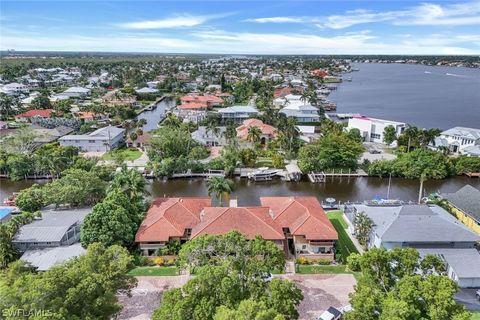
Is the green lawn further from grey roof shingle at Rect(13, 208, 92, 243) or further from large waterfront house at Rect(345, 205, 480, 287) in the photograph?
grey roof shingle at Rect(13, 208, 92, 243)

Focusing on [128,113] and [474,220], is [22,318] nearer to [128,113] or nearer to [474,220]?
[474,220]

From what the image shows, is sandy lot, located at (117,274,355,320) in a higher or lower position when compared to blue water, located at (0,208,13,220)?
lower

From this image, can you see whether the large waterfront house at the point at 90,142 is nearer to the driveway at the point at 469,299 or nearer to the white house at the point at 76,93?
the driveway at the point at 469,299

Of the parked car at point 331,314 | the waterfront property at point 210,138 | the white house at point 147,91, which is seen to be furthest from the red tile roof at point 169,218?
the white house at point 147,91

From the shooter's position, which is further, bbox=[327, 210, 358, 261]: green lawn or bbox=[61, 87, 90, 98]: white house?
bbox=[61, 87, 90, 98]: white house

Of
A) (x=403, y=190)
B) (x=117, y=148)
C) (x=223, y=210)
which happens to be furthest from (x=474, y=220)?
(x=117, y=148)

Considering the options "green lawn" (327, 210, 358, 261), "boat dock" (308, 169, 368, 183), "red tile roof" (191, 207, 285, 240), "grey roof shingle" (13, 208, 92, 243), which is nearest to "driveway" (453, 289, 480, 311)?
"green lawn" (327, 210, 358, 261)

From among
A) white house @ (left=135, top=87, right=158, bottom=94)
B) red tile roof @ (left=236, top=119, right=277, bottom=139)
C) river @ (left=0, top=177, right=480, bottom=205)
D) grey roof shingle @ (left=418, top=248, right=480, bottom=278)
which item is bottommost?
river @ (left=0, top=177, right=480, bottom=205)
